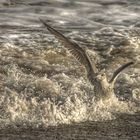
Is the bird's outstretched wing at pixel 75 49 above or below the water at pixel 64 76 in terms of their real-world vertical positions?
above

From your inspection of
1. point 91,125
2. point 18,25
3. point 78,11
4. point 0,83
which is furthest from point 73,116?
point 78,11

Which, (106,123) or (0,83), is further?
(0,83)

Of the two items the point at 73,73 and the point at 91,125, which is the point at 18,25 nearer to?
the point at 73,73

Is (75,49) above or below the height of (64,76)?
above

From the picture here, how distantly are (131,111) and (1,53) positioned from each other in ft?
14.3

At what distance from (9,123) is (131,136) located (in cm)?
199

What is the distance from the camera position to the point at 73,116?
382 inches

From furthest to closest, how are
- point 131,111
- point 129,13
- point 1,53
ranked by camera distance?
point 129,13 < point 1,53 < point 131,111

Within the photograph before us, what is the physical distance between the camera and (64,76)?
12.1 metres

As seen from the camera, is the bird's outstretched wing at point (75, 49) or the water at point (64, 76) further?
the bird's outstretched wing at point (75, 49)

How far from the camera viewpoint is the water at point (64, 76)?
924cm

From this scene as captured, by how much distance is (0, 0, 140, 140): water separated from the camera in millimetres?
9242

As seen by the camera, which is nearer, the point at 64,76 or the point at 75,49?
the point at 75,49

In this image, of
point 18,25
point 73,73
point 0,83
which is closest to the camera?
point 0,83
